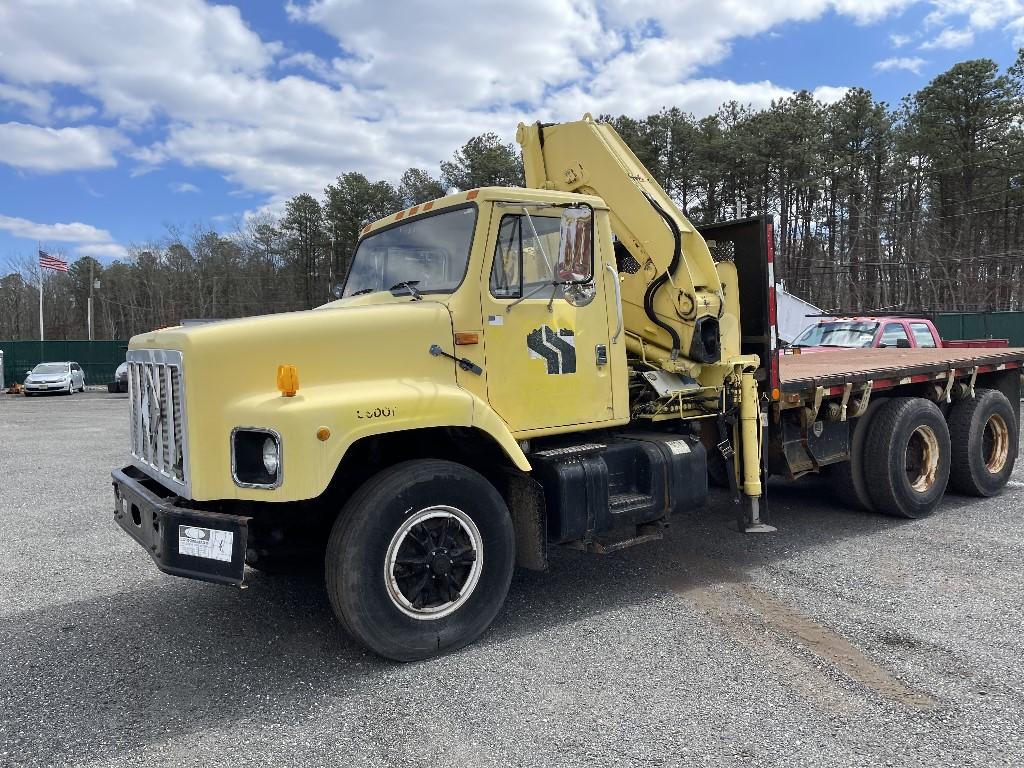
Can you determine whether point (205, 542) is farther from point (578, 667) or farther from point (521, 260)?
point (521, 260)

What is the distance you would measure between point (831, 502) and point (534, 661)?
4.79 metres

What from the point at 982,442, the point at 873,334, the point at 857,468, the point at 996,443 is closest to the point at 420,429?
the point at 857,468

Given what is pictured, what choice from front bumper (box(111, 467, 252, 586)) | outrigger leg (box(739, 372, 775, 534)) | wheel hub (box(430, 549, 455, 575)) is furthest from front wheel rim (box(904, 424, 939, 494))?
front bumper (box(111, 467, 252, 586))

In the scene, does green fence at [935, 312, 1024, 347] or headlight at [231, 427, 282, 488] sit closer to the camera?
headlight at [231, 427, 282, 488]

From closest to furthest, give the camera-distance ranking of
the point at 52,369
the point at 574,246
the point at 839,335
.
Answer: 1. the point at 574,246
2. the point at 839,335
3. the point at 52,369

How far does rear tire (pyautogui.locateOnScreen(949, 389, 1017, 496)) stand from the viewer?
751cm

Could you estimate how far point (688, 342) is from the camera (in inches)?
213

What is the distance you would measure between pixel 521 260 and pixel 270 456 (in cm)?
179

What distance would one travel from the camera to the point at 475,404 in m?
4.04

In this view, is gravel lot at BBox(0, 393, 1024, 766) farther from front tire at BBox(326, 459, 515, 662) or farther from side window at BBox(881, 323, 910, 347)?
side window at BBox(881, 323, 910, 347)

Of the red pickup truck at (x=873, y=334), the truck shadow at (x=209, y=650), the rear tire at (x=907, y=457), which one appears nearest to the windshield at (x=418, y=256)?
the truck shadow at (x=209, y=650)

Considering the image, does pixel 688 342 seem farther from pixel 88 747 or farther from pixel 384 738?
pixel 88 747

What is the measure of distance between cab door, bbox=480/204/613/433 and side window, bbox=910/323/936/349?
10359 millimetres

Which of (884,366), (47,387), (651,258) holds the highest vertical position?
(651,258)
